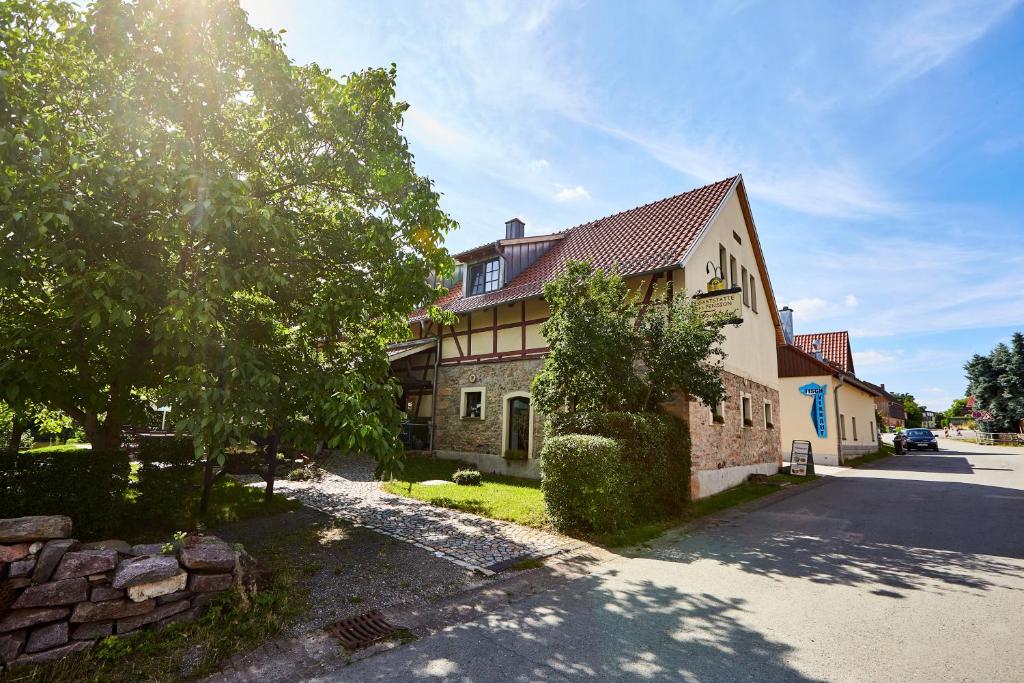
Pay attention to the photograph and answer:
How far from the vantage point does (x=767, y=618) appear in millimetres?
4488

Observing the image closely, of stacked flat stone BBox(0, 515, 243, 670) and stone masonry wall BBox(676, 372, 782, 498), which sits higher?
stone masonry wall BBox(676, 372, 782, 498)

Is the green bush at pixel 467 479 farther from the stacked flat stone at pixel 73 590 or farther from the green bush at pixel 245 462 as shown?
the stacked flat stone at pixel 73 590

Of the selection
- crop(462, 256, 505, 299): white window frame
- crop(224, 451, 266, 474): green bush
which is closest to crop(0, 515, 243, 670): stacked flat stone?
crop(224, 451, 266, 474): green bush

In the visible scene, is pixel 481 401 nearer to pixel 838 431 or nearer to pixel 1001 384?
pixel 838 431

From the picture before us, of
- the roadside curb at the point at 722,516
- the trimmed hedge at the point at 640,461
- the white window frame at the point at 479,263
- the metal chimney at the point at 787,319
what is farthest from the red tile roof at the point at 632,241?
the metal chimney at the point at 787,319

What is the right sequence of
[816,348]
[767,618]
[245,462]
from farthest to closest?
[816,348] → [245,462] → [767,618]

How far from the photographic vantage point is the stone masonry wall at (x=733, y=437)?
11.0m

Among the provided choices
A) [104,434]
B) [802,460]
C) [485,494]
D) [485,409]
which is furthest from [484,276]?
Result: [802,460]

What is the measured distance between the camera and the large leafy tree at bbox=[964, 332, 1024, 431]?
132ft

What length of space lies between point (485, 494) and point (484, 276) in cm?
820

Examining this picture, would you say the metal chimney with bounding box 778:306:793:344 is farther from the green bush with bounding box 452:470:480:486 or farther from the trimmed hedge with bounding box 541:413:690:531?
the green bush with bounding box 452:470:480:486

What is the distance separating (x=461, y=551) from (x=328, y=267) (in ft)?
13.6

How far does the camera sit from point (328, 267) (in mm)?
6418

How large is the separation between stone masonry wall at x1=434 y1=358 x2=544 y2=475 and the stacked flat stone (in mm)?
10174
